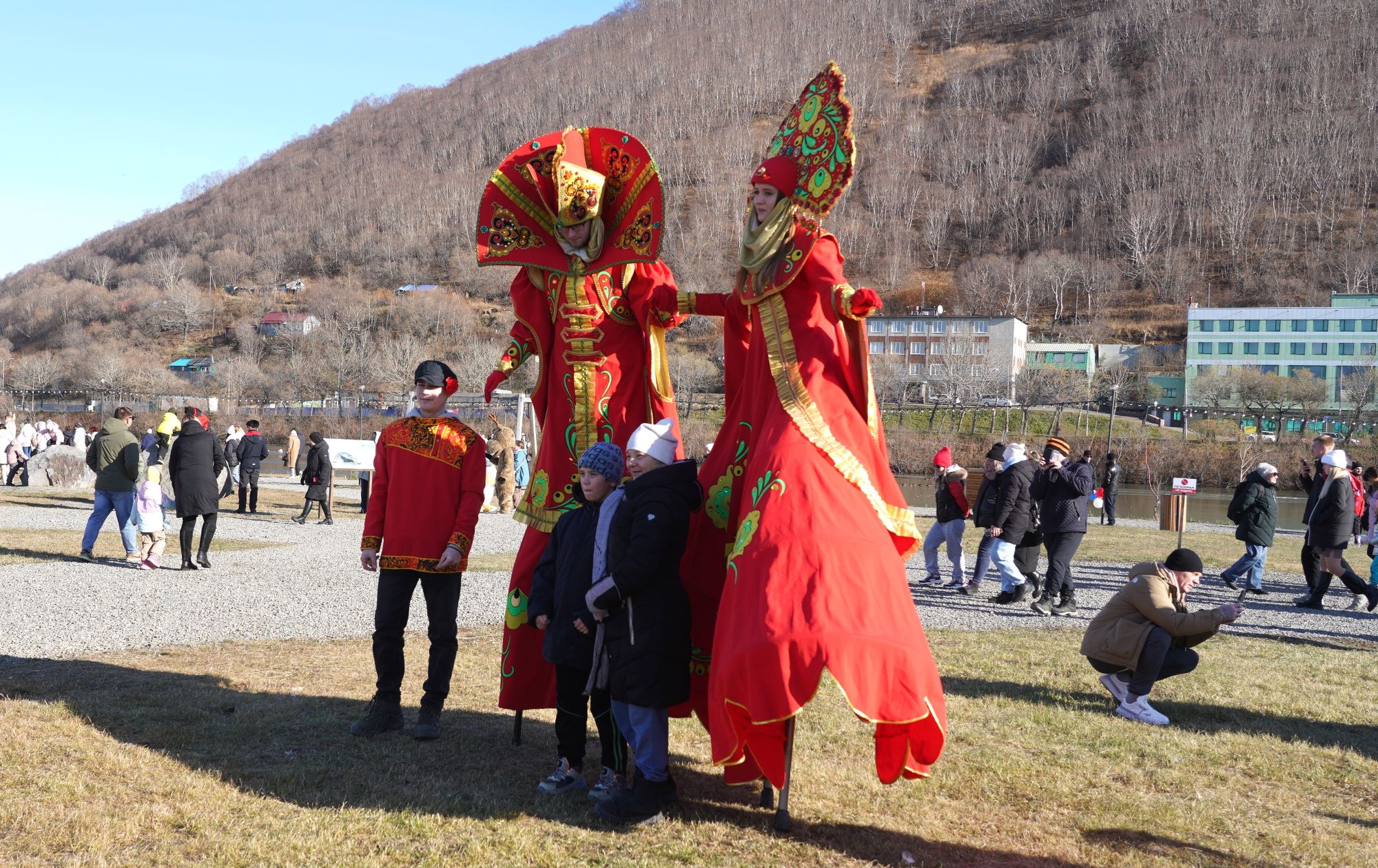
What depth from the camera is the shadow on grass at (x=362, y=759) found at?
188 inches

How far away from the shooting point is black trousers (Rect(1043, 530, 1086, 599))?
11.7 metres

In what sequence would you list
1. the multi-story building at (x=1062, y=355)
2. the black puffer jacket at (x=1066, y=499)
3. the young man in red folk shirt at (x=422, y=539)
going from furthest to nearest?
the multi-story building at (x=1062, y=355)
the black puffer jacket at (x=1066, y=499)
the young man in red folk shirt at (x=422, y=539)

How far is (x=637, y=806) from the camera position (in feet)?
15.7

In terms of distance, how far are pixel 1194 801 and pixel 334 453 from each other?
18.4 m

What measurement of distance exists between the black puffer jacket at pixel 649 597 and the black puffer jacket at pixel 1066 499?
781 cm

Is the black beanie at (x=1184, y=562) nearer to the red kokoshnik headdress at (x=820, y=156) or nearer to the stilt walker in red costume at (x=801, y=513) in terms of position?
the stilt walker in red costume at (x=801, y=513)

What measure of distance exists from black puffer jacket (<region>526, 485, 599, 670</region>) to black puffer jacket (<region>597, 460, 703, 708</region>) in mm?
190

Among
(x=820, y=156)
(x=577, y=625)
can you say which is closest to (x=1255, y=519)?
(x=820, y=156)

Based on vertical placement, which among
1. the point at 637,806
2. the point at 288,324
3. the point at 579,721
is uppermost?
the point at 288,324

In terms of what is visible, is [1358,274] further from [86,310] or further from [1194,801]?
[86,310]

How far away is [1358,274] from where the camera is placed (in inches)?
4365

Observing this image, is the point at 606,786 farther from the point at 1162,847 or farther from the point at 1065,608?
the point at 1065,608

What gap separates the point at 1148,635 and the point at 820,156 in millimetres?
3990

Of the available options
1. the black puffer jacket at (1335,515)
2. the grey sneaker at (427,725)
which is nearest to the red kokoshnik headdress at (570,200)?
the grey sneaker at (427,725)
